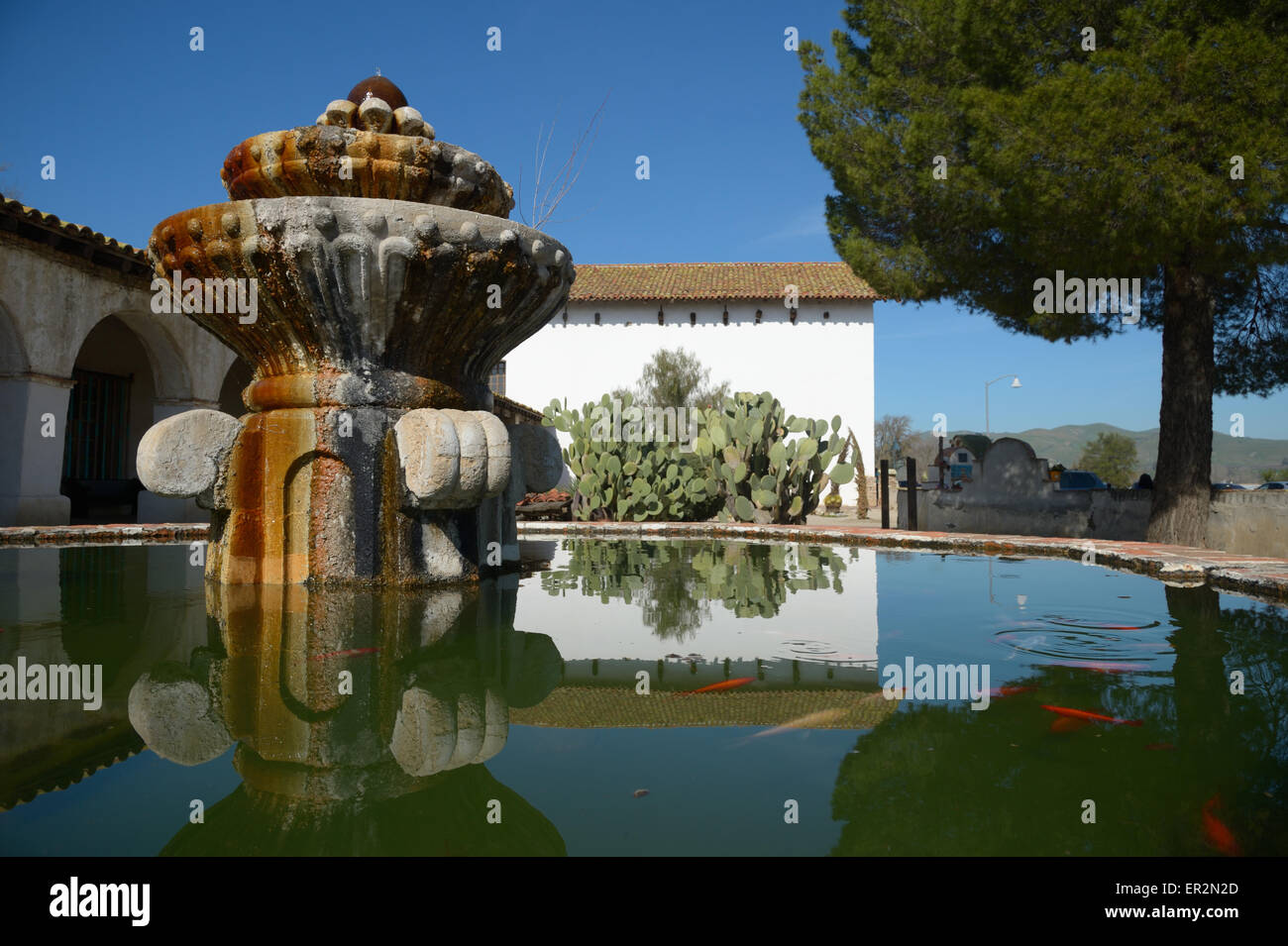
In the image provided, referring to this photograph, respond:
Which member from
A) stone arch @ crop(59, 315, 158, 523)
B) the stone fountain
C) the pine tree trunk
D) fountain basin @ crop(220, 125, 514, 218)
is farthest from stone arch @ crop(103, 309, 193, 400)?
the pine tree trunk

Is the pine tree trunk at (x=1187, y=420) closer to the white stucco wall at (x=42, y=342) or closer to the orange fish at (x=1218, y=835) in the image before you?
the orange fish at (x=1218, y=835)

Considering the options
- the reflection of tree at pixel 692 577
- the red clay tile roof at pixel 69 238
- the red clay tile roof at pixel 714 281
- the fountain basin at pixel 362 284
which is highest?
the red clay tile roof at pixel 714 281

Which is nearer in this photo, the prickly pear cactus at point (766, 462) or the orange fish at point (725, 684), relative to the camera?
the orange fish at point (725, 684)

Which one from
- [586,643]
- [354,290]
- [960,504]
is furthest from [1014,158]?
[586,643]

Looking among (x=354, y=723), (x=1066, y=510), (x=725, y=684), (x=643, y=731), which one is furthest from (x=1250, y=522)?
(x=354, y=723)

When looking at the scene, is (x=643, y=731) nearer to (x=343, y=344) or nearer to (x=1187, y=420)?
(x=343, y=344)

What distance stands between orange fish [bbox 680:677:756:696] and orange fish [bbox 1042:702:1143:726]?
70 cm

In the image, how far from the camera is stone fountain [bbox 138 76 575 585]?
351cm

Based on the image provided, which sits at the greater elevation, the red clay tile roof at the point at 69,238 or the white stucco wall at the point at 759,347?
the white stucco wall at the point at 759,347

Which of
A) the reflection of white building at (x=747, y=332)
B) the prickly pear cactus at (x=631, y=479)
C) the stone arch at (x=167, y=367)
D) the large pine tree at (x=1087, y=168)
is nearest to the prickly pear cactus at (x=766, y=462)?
the prickly pear cactus at (x=631, y=479)

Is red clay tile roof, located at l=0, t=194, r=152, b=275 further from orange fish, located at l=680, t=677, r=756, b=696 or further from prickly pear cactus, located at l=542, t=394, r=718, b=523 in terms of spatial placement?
orange fish, located at l=680, t=677, r=756, b=696

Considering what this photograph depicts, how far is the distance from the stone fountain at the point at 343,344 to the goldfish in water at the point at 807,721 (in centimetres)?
215

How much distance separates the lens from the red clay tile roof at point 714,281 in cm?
2547
